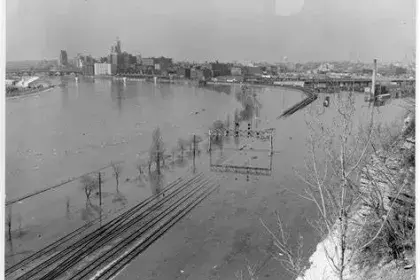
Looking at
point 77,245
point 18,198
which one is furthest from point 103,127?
point 77,245

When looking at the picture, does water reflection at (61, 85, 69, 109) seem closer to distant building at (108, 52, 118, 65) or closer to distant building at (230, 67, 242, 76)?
distant building at (108, 52, 118, 65)

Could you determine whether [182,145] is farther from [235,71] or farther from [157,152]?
[235,71]

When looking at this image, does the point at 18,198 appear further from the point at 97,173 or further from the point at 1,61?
the point at 1,61

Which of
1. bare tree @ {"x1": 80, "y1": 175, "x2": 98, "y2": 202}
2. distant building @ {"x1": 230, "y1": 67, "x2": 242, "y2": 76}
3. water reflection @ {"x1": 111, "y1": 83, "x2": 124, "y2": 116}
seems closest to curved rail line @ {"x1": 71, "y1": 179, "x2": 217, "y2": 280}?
bare tree @ {"x1": 80, "y1": 175, "x2": 98, "y2": 202}

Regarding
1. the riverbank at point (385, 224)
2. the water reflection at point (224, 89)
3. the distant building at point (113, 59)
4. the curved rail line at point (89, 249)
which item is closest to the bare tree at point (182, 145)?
the curved rail line at point (89, 249)

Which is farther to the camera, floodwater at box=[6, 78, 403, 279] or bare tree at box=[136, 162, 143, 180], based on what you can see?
bare tree at box=[136, 162, 143, 180]

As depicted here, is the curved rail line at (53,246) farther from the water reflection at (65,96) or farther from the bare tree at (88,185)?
the water reflection at (65,96)
